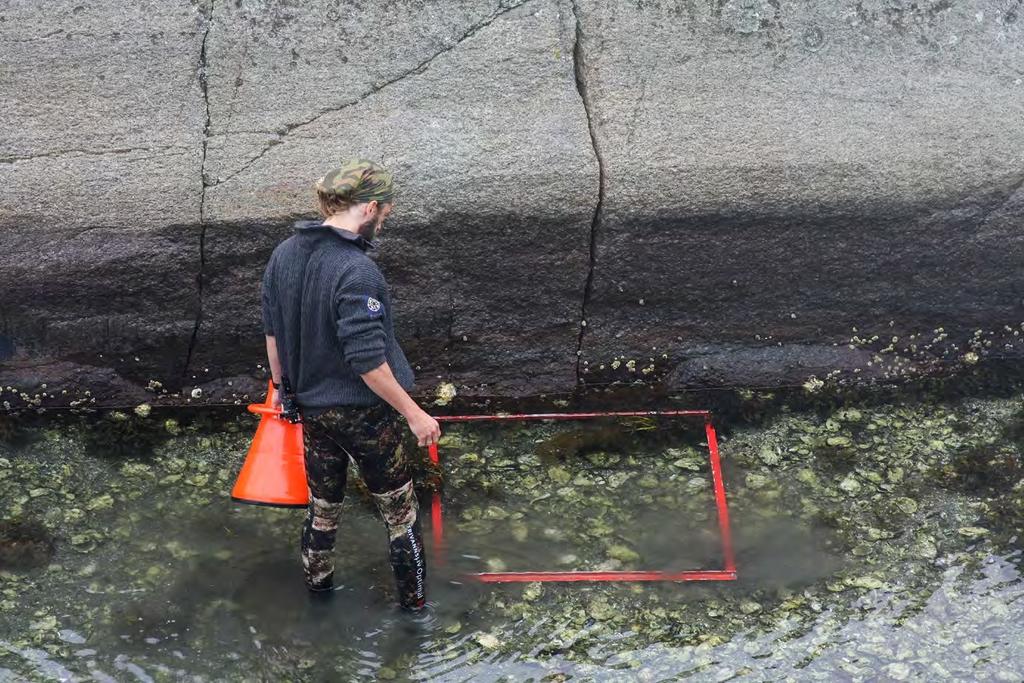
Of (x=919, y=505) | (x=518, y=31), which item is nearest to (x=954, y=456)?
(x=919, y=505)

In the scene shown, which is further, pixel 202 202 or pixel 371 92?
pixel 371 92

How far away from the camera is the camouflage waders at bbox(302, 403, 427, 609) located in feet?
12.8

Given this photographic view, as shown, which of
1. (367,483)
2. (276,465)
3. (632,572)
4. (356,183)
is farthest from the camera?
(632,572)

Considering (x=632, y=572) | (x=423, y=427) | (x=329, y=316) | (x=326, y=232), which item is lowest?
(x=632, y=572)

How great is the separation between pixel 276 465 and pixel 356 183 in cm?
102

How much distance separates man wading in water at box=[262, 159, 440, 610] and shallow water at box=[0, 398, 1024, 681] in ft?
1.26

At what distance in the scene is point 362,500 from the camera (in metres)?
4.86

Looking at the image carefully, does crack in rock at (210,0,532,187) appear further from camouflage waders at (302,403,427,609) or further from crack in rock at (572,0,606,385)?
camouflage waders at (302,403,427,609)

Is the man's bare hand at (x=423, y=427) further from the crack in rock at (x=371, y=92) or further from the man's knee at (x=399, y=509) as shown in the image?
the crack in rock at (x=371, y=92)

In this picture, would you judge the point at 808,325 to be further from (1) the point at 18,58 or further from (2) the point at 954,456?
(1) the point at 18,58

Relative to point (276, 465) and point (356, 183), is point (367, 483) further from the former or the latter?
point (356, 183)

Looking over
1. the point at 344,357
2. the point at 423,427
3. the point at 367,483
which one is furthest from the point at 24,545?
the point at 423,427

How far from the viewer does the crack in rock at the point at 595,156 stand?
5.15m

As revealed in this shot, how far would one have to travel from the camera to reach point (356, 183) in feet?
12.3
